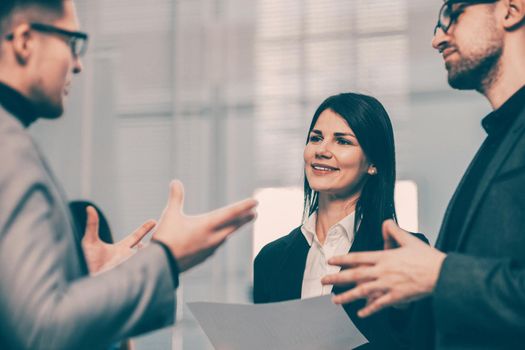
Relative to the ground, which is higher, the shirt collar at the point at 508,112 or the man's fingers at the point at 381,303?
the shirt collar at the point at 508,112

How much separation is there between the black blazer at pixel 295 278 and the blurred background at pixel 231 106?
876 mm

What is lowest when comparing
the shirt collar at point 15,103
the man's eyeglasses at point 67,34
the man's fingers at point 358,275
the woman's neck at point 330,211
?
the woman's neck at point 330,211

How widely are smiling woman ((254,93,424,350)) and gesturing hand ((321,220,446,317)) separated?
0.86m

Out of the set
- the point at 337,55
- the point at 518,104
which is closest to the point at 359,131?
Result: the point at 518,104

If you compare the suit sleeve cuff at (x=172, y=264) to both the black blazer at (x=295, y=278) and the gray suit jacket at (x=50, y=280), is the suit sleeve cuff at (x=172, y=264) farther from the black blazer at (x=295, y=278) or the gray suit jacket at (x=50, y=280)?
the black blazer at (x=295, y=278)

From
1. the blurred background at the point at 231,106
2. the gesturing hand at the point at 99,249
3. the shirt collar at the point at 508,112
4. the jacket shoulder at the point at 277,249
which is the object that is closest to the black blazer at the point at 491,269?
the shirt collar at the point at 508,112

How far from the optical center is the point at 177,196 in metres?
1.01

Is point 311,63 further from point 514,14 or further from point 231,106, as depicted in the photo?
point 514,14

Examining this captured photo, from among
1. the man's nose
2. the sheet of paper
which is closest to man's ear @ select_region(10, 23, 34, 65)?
the sheet of paper

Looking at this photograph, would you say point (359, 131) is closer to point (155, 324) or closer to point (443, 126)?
point (443, 126)

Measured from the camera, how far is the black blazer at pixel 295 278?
1739 millimetres

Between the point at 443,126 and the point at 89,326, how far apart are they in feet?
7.78

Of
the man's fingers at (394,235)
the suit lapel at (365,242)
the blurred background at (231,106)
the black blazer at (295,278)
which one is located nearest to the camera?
the man's fingers at (394,235)

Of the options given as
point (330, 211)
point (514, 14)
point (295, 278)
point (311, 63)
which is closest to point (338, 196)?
point (330, 211)
